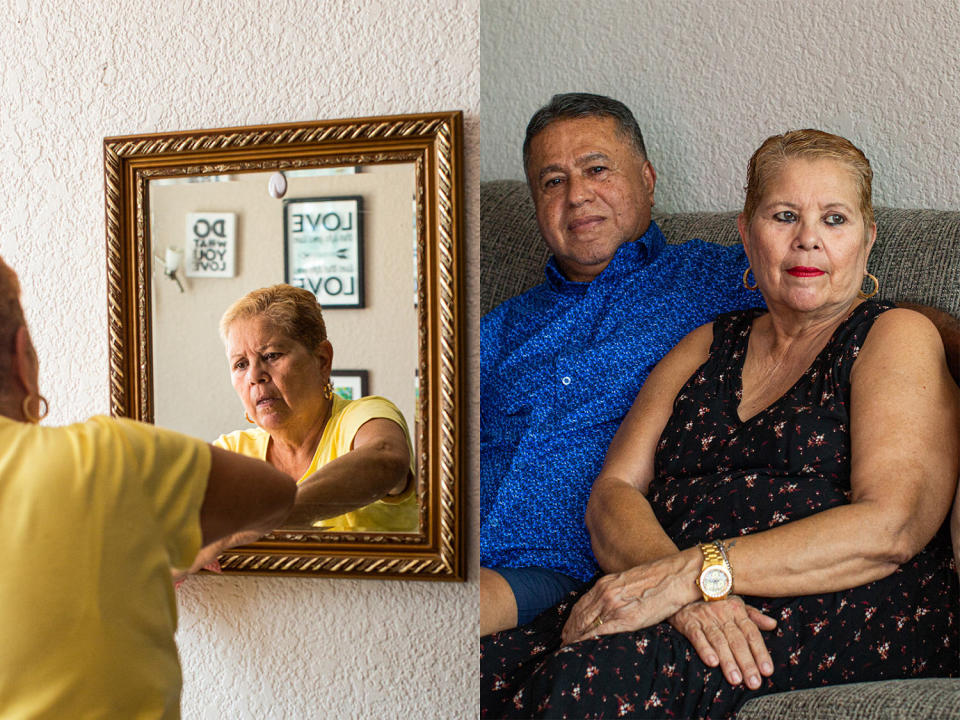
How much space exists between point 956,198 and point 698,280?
0.20 metres

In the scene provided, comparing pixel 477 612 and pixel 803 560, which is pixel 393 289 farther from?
pixel 803 560

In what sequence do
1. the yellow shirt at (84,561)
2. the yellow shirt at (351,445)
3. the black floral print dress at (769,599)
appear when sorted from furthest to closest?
1. the yellow shirt at (351,445)
2. the yellow shirt at (84,561)
3. the black floral print dress at (769,599)

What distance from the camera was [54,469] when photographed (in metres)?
0.72

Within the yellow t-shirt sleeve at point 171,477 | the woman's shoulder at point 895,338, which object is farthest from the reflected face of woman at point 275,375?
the woman's shoulder at point 895,338

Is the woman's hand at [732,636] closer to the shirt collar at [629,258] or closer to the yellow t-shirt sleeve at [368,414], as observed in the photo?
the shirt collar at [629,258]

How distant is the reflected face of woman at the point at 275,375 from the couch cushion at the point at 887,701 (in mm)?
573

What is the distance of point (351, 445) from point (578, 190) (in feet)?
1.30

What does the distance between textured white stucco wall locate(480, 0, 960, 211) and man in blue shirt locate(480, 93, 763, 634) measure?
3cm

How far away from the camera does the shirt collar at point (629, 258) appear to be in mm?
719

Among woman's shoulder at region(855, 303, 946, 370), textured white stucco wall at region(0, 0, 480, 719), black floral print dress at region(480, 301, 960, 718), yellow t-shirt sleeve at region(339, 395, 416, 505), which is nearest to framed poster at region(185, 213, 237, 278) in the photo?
textured white stucco wall at region(0, 0, 480, 719)

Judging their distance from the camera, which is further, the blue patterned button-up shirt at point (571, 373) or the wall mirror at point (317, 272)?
the wall mirror at point (317, 272)

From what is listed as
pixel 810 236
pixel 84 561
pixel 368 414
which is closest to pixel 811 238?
pixel 810 236

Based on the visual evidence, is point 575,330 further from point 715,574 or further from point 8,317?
point 8,317

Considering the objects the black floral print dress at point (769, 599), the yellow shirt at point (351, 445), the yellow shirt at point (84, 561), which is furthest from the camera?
the yellow shirt at point (351, 445)
